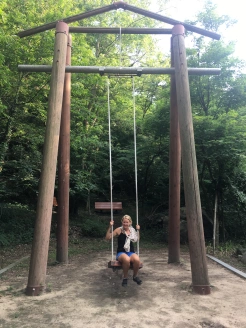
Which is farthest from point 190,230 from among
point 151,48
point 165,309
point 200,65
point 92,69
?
point 151,48

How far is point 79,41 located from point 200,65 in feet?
11.7

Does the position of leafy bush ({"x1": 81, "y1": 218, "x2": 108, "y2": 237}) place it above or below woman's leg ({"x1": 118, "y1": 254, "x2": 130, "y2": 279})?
above

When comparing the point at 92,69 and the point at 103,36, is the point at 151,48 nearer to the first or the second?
the point at 103,36

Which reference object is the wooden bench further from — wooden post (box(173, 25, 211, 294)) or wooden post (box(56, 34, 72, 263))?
wooden post (box(173, 25, 211, 294))

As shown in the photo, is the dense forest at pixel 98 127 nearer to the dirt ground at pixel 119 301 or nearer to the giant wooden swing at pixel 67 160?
the giant wooden swing at pixel 67 160

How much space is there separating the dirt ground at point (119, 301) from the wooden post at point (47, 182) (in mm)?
290

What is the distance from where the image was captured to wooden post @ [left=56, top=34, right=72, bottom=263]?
5453 millimetres

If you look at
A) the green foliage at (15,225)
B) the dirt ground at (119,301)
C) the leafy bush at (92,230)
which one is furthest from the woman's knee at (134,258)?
the leafy bush at (92,230)

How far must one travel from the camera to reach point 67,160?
18.6 feet

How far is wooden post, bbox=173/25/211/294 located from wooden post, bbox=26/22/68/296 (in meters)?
1.82

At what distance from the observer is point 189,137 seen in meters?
4.12

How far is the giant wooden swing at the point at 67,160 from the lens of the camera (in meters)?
3.70

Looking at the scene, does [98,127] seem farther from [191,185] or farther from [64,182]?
[191,185]

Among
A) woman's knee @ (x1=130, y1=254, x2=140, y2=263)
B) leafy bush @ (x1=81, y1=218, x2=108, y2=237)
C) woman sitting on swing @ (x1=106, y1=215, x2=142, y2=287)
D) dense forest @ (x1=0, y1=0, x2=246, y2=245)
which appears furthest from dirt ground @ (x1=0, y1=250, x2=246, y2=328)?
leafy bush @ (x1=81, y1=218, x2=108, y2=237)
